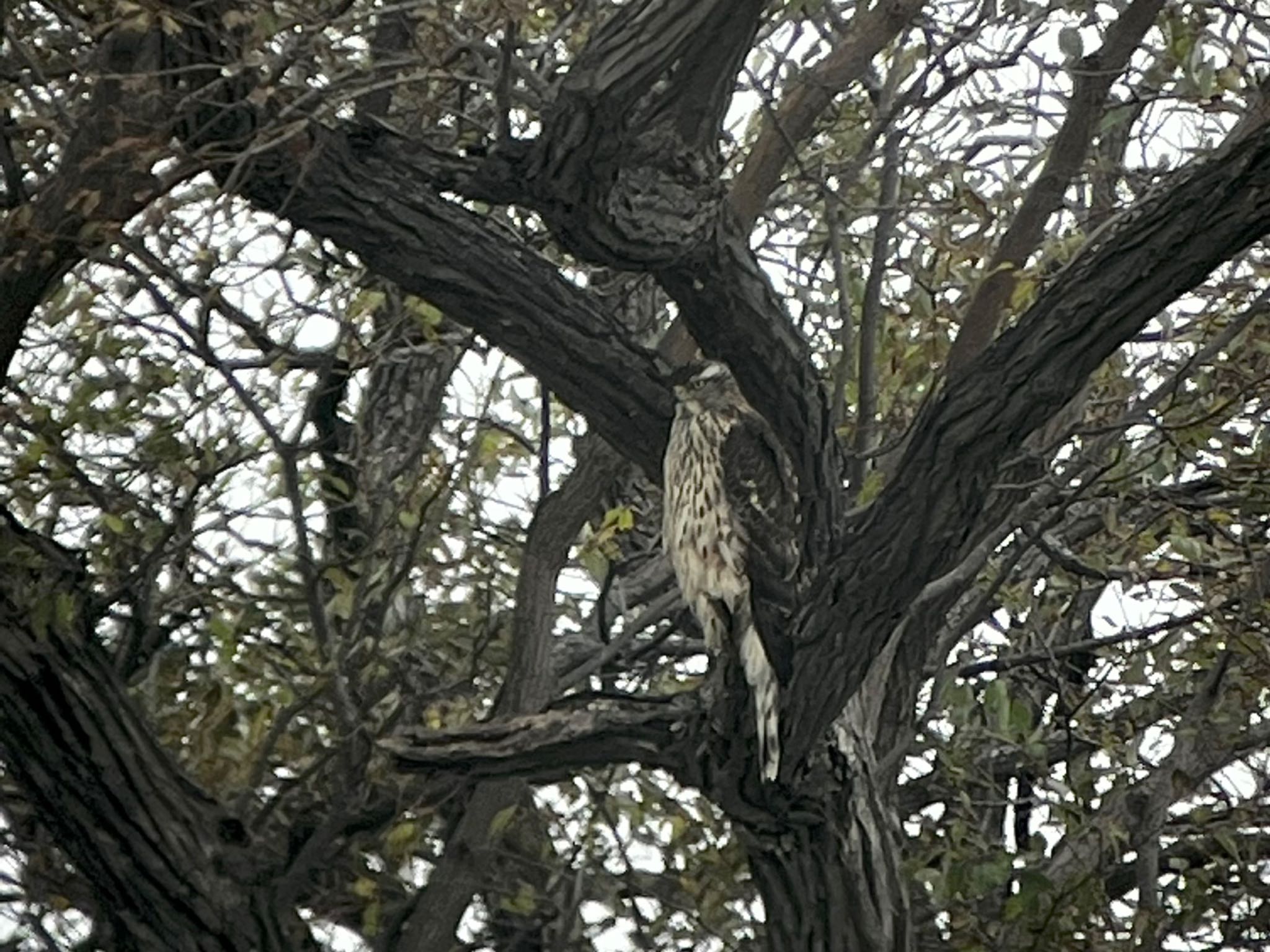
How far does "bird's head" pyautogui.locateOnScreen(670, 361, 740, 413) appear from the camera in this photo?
4.27 m

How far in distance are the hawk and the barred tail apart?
0.21 metres

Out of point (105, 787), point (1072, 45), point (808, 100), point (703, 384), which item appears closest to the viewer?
point (105, 787)

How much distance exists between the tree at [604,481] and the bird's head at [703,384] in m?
0.07

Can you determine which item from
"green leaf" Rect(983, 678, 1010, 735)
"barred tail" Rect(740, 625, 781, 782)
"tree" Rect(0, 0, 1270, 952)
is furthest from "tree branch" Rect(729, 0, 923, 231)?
"green leaf" Rect(983, 678, 1010, 735)

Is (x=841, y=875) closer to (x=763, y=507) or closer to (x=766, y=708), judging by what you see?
(x=766, y=708)

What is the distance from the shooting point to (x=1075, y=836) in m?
4.69

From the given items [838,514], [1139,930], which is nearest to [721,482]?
[838,514]

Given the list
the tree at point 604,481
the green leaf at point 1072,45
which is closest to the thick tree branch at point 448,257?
the tree at point 604,481

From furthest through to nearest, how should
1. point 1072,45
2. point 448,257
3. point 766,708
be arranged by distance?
point 1072,45 → point 448,257 → point 766,708

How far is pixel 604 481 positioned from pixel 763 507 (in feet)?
1.28

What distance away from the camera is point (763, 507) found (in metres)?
4.46

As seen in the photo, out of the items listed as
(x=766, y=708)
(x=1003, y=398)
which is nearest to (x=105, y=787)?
(x=766, y=708)

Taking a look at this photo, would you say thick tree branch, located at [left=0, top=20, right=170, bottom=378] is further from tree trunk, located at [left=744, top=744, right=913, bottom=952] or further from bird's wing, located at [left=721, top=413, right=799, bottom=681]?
tree trunk, located at [left=744, top=744, right=913, bottom=952]

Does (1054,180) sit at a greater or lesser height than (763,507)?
greater
